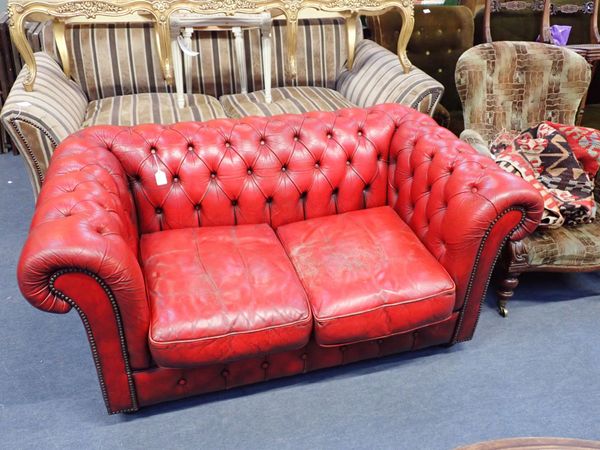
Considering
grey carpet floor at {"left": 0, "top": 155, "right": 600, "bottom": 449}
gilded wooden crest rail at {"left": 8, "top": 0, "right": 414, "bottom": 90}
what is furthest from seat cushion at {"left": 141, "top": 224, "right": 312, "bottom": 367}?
gilded wooden crest rail at {"left": 8, "top": 0, "right": 414, "bottom": 90}

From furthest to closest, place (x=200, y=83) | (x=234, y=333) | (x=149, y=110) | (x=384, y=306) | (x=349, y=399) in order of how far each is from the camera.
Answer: (x=200, y=83)
(x=149, y=110)
(x=349, y=399)
(x=384, y=306)
(x=234, y=333)

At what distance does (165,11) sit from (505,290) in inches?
85.0

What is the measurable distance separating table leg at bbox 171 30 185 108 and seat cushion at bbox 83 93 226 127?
1.2 inches

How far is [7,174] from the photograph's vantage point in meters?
3.44

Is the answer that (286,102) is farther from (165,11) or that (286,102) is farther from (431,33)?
(431,33)

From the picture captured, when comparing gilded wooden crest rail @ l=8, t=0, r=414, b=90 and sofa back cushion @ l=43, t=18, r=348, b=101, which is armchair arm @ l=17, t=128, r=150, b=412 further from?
sofa back cushion @ l=43, t=18, r=348, b=101

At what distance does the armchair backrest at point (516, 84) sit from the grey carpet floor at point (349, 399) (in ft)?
3.25

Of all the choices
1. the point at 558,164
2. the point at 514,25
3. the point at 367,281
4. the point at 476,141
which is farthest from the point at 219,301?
the point at 514,25

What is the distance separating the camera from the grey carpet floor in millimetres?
1794

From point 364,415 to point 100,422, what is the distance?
868 mm

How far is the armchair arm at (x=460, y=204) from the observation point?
1.84 meters

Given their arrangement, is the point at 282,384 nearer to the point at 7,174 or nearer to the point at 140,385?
the point at 140,385

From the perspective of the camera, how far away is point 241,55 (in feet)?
10.7

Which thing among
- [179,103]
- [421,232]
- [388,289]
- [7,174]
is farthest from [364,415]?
[7,174]
